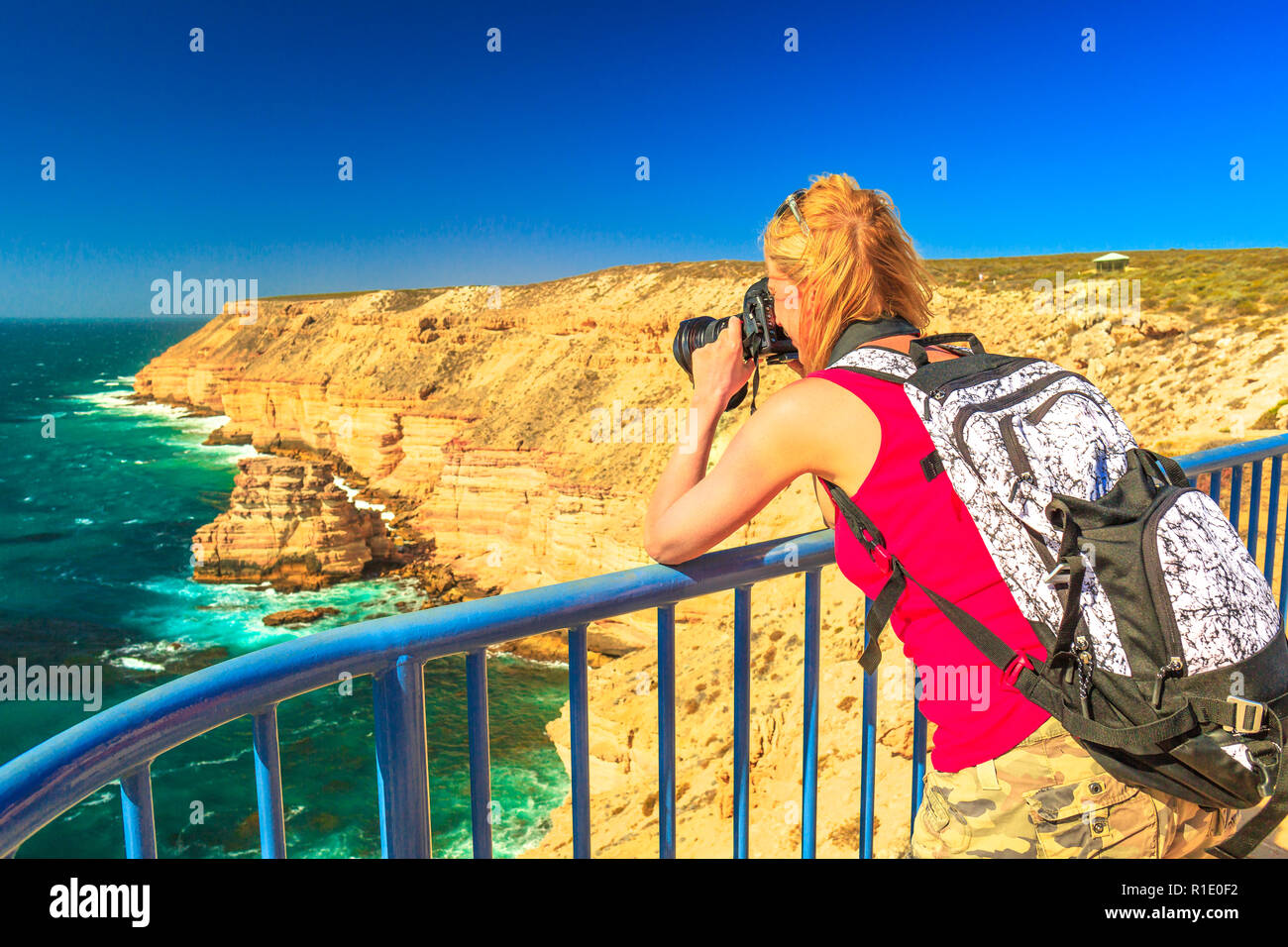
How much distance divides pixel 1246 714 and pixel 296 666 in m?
1.52

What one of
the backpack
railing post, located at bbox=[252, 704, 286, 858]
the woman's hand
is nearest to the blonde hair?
the woman's hand

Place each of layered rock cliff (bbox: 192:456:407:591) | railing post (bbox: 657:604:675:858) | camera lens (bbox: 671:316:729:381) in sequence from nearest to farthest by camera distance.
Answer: railing post (bbox: 657:604:675:858) → camera lens (bbox: 671:316:729:381) → layered rock cliff (bbox: 192:456:407:591)

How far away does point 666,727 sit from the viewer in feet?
6.40

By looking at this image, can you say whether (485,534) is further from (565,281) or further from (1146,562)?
(565,281)

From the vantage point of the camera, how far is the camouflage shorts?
153cm

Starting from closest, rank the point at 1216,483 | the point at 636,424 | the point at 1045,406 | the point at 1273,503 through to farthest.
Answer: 1. the point at 1045,406
2. the point at 1216,483
3. the point at 1273,503
4. the point at 636,424

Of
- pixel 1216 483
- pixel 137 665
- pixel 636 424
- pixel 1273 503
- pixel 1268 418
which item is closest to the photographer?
pixel 1216 483

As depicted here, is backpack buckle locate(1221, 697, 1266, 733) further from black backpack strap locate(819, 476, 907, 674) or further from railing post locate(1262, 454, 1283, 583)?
railing post locate(1262, 454, 1283, 583)

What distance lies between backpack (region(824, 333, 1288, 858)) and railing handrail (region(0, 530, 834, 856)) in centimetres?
62

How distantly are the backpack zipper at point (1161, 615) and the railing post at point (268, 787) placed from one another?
141 cm

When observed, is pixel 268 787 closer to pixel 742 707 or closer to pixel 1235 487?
pixel 742 707

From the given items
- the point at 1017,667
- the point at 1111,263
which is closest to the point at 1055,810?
the point at 1017,667

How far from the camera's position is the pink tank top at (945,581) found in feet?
5.02

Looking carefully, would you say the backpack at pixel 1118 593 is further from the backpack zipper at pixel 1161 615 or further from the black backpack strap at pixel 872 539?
the black backpack strap at pixel 872 539
